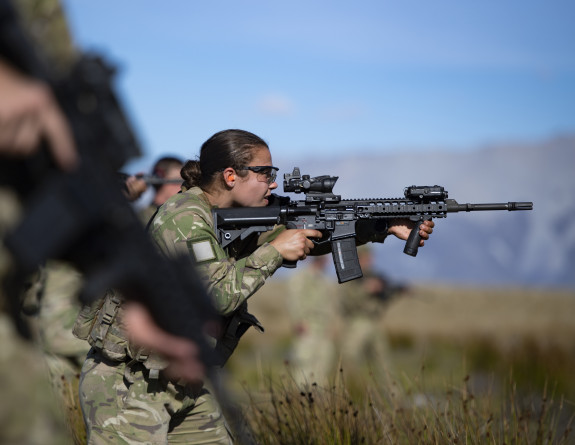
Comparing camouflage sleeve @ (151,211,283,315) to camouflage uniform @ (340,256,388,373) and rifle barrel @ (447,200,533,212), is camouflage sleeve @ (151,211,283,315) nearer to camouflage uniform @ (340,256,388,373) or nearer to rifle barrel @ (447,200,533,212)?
rifle barrel @ (447,200,533,212)

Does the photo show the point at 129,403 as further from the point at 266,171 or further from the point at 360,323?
the point at 360,323

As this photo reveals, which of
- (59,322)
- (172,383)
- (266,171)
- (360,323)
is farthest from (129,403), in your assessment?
(360,323)

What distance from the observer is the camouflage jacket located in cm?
376

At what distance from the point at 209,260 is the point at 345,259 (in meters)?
1.24

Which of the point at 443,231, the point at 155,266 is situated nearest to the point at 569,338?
the point at 155,266

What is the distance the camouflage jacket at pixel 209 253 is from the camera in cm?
376

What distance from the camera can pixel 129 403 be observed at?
3.75 meters

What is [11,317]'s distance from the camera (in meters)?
2.08

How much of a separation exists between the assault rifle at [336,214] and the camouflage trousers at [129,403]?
953 mm

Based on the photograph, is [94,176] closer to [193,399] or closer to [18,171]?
[18,171]

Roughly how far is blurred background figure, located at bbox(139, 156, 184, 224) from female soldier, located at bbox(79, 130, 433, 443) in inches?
94.6

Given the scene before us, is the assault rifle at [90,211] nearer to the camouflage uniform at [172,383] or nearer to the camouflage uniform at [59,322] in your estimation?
the camouflage uniform at [172,383]

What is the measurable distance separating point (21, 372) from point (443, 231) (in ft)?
553

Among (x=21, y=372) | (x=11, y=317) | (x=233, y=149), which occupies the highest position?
(x=233, y=149)
